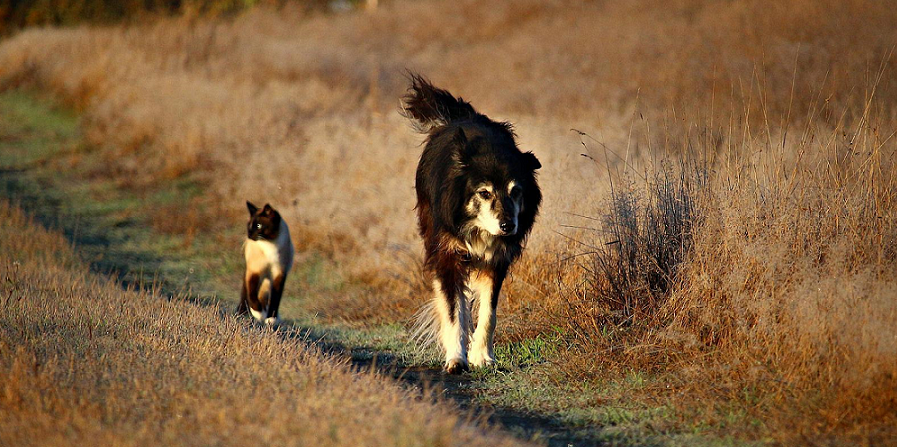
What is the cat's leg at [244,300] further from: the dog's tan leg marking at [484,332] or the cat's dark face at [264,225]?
the dog's tan leg marking at [484,332]

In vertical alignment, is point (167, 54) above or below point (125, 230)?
above

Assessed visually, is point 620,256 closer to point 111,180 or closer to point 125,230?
point 125,230

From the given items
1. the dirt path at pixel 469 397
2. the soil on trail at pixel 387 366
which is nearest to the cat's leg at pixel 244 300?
the soil on trail at pixel 387 366

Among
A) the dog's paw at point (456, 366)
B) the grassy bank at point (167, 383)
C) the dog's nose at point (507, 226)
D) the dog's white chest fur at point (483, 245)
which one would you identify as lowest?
the dog's paw at point (456, 366)

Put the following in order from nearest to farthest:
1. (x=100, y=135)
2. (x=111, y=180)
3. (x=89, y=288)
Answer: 1. (x=89, y=288)
2. (x=111, y=180)
3. (x=100, y=135)

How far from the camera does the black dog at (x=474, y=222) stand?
6.11 metres

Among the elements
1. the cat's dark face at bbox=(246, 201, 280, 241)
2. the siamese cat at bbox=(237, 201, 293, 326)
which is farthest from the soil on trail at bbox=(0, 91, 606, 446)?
the cat's dark face at bbox=(246, 201, 280, 241)

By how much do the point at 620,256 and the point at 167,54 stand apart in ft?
59.1

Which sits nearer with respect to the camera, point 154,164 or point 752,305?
point 752,305

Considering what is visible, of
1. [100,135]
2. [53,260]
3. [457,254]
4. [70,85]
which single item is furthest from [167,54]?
[457,254]

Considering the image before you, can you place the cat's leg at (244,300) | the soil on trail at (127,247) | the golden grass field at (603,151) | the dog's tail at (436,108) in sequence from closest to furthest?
1. the golden grass field at (603,151)
2. the soil on trail at (127,247)
3. the dog's tail at (436,108)
4. the cat's leg at (244,300)

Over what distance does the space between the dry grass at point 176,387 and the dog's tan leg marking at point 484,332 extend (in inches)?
49.7

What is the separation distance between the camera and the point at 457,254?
6.46 meters

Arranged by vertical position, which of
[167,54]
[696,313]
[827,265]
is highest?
[167,54]
